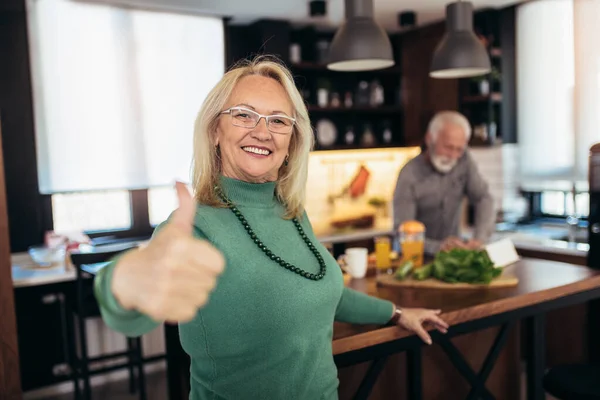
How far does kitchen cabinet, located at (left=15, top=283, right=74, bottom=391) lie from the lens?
3.92 m

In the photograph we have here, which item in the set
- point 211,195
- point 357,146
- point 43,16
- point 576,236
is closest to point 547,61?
point 576,236

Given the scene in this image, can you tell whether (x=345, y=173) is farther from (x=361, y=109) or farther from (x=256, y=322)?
(x=256, y=322)

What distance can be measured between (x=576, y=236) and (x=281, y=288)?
3583 mm

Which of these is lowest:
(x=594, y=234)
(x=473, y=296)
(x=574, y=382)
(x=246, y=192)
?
(x=574, y=382)

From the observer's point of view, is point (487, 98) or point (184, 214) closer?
point (184, 214)

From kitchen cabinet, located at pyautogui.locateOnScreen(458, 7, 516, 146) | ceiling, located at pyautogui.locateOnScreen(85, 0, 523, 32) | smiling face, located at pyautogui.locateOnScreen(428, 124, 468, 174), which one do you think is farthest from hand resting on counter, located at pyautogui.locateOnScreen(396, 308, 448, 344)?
kitchen cabinet, located at pyautogui.locateOnScreen(458, 7, 516, 146)

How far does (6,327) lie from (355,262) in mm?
1422

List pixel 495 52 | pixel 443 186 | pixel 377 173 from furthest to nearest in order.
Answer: pixel 377 173 < pixel 495 52 < pixel 443 186

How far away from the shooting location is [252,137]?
139cm

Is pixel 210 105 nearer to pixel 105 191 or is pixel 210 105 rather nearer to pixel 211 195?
pixel 211 195

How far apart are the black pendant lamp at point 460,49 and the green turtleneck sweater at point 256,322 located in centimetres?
193

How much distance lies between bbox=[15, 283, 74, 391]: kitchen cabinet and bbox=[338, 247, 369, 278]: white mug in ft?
7.28

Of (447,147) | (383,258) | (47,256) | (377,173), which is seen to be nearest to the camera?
(383,258)

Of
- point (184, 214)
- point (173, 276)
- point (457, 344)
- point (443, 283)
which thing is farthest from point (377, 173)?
point (173, 276)
